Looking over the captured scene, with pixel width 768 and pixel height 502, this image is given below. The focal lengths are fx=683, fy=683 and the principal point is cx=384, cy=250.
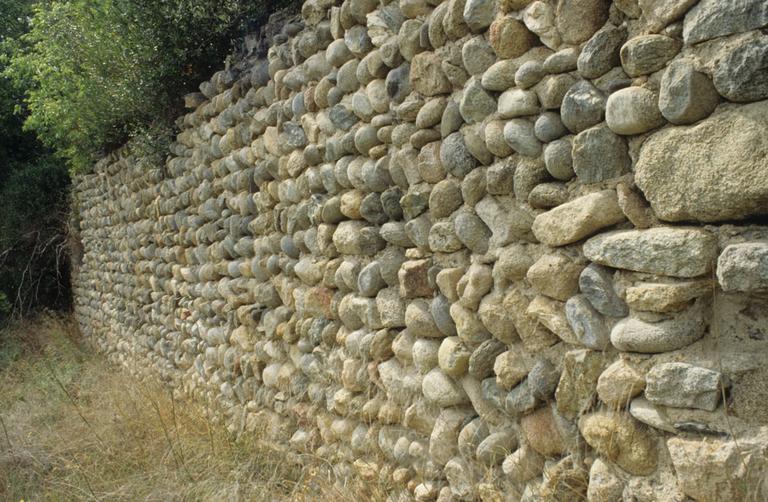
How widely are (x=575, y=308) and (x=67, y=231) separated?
8222 millimetres

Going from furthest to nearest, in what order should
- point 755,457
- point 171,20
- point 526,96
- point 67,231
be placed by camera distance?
point 67,231, point 171,20, point 526,96, point 755,457

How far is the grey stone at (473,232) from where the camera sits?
2.18m

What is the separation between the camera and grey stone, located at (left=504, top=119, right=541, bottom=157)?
1.93 m

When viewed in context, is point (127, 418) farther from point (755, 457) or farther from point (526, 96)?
point (755, 457)

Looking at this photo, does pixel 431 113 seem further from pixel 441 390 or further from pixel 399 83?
pixel 441 390

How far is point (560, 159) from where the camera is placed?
1.84 metres

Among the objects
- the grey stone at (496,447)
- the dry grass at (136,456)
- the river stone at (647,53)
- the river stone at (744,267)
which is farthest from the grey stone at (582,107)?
the dry grass at (136,456)

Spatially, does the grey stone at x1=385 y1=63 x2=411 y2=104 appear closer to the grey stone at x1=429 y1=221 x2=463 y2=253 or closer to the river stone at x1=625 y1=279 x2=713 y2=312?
the grey stone at x1=429 y1=221 x2=463 y2=253

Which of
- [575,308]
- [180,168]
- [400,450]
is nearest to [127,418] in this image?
[180,168]

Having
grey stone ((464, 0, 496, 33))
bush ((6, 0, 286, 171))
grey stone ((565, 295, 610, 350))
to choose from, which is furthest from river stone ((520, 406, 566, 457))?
bush ((6, 0, 286, 171))

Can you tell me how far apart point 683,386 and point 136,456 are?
3.11 meters

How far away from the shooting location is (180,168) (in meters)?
4.86

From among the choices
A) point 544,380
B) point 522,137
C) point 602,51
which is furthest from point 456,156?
point 544,380

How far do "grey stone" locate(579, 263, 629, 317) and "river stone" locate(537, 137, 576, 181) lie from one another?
0.26 meters
